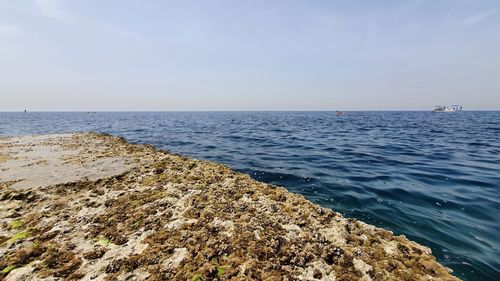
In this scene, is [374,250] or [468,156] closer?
[374,250]

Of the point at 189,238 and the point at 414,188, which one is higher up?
the point at 189,238

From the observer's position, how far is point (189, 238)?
462 cm

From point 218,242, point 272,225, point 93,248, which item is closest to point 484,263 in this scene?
point 272,225

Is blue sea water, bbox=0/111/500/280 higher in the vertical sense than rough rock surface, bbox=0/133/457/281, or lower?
lower

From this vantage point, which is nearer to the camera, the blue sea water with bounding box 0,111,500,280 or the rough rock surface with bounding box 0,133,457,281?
the rough rock surface with bounding box 0,133,457,281

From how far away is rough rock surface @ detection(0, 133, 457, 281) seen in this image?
3.89m

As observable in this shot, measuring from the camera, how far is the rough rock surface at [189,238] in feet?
12.8

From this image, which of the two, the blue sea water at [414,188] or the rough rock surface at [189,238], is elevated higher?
the rough rock surface at [189,238]

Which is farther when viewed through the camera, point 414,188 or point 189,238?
point 414,188

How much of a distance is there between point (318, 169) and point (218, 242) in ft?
37.6

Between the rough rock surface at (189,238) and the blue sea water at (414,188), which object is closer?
the rough rock surface at (189,238)

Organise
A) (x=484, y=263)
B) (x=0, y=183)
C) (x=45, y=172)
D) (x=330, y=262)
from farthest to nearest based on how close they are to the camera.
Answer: (x=45, y=172) < (x=0, y=183) < (x=484, y=263) < (x=330, y=262)

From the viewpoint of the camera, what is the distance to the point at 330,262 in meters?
4.11

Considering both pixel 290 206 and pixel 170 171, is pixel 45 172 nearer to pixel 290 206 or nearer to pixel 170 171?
pixel 170 171
